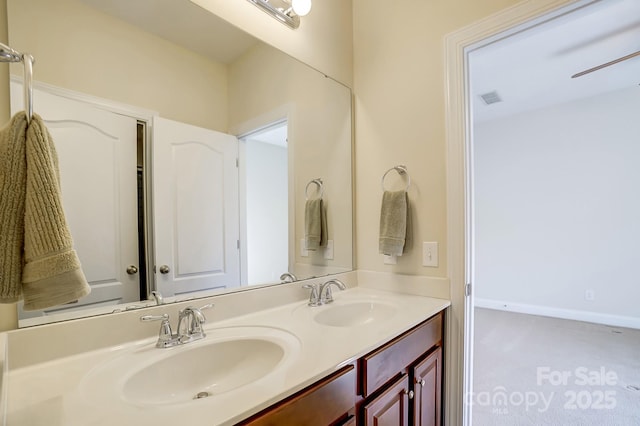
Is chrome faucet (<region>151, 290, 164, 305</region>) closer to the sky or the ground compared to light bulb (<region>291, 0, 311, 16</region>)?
closer to the ground

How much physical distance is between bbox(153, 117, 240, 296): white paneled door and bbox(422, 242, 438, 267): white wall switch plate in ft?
3.11

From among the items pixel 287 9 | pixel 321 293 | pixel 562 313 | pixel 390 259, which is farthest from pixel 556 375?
pixel 287 9

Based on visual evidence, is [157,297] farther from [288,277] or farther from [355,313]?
[355,313]

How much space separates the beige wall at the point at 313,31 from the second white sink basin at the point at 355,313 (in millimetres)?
1315

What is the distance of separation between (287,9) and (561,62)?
2743 millimetres

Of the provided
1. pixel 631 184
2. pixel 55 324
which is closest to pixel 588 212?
pixel 631 184

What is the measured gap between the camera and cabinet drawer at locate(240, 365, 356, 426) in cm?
63

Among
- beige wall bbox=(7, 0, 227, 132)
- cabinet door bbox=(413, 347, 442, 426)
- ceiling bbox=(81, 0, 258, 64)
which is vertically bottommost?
cabinet door bbox=(413, 347, 442, 426)

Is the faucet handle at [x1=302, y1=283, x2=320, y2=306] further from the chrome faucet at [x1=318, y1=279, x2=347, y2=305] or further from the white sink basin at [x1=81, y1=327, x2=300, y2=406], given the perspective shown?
the white sink basin at [x1=81, y1=327, x2=300, y2=406]

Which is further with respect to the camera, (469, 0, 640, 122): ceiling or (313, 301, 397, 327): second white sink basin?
(469, 0, 640, 122): ceiling

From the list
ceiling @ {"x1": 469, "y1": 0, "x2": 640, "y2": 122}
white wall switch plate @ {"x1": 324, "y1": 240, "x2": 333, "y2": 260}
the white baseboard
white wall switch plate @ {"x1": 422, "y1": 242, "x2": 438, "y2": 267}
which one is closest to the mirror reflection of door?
white wall switch plate @ {"x1": 324, "y1": 240, "x2": 333, "y2": 260}

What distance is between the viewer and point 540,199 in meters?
3.79

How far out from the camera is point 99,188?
36.3 inches

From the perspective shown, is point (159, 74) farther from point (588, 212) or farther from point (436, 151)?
point (588, 212)
